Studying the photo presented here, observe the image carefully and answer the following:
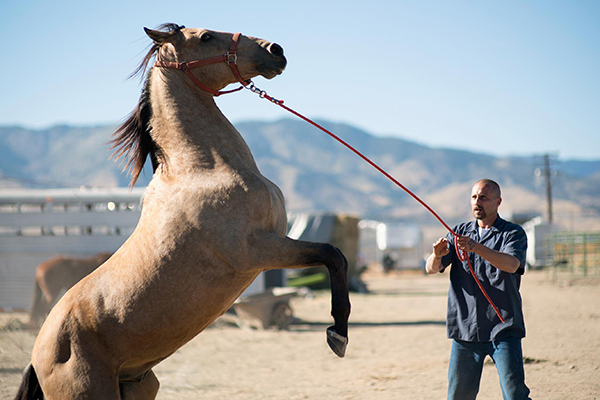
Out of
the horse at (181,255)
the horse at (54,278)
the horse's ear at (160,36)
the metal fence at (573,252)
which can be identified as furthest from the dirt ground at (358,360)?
the metal fence at (573,252)

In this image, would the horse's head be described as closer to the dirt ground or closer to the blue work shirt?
the blue work shirt

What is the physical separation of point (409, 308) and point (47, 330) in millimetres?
14247

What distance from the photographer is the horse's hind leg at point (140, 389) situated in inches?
132

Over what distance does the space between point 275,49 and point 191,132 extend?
0.74 metres

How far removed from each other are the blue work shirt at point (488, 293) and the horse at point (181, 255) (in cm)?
114

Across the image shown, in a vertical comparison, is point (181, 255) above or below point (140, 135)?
below

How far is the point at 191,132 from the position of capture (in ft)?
11.0

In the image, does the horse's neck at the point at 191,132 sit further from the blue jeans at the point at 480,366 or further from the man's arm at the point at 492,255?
the blue jeans at the point at 480,366

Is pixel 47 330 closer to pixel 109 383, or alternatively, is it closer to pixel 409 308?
pixel 109 383

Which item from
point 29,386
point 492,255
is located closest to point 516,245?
point 492,255

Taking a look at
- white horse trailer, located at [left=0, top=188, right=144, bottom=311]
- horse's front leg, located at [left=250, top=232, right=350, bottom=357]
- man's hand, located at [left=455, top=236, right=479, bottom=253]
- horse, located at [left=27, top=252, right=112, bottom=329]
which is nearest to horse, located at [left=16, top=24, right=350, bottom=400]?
horse's front leg, located at [left=250, top=232, right=350, bottom=357]

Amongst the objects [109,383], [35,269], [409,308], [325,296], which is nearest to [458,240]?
[109,383]

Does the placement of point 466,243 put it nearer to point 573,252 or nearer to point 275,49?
point 275,49

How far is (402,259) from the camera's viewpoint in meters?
37.2
